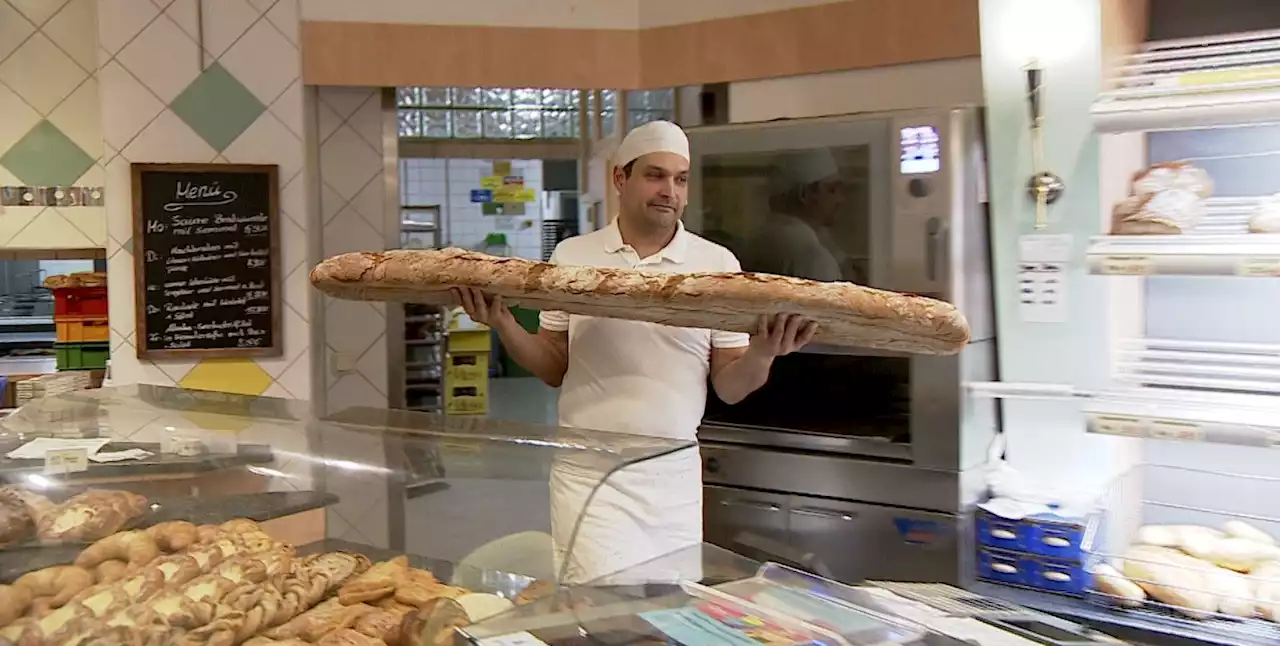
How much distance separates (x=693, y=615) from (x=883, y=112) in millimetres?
1847

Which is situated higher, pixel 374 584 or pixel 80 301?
pixel 80 301

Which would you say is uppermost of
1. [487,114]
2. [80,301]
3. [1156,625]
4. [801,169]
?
[487,114]

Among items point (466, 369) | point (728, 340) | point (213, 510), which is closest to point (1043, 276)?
point (728, 340)

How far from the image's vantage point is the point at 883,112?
276cm

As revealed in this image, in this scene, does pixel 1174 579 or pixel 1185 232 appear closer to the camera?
pixel 1174 579

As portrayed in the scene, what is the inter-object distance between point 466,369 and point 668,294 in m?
5.48

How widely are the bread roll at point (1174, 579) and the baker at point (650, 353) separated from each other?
3.06 feet

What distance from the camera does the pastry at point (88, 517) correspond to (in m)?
1.52

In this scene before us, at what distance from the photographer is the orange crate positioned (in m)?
3.63

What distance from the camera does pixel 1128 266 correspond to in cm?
229

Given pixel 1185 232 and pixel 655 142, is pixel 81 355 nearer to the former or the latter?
pixel 655 142

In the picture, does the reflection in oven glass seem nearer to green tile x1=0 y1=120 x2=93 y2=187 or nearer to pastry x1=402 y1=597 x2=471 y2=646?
pastry x1=402 y1=597 x2=471 y2=646

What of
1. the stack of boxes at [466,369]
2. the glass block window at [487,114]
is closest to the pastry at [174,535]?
the glass block window at [487,114]

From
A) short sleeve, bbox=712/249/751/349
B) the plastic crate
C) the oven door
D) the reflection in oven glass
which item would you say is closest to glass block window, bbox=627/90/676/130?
the oven door
